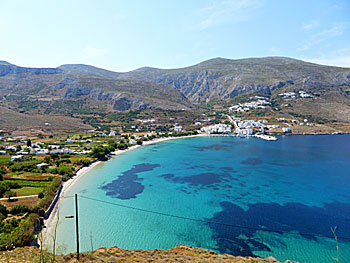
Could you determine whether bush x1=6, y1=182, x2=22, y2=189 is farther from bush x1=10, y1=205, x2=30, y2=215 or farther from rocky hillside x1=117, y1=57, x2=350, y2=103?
rocky hillside x1=117, y1=57, x2=350, y2=103

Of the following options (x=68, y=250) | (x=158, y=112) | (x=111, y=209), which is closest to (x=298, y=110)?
(x=158, y=112)

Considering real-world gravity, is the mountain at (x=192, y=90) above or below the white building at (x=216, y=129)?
above

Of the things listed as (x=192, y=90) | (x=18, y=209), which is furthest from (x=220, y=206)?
(x=192, y=90)

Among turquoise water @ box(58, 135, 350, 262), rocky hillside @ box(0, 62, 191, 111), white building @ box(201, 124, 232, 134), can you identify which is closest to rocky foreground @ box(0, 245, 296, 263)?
turquoise water @ box(58, 135, 350, 262)

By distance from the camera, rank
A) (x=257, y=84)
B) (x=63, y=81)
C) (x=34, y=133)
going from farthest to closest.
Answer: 1. (x=257, y=84)
2. (x=63, y=81)
3. (x=34, y=133)

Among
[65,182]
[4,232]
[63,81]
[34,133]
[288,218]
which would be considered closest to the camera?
[4,232]

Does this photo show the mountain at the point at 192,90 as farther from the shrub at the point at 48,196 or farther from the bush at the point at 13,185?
the shrub at the point at 48,196

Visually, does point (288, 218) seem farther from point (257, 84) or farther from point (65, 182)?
point (257, 84)

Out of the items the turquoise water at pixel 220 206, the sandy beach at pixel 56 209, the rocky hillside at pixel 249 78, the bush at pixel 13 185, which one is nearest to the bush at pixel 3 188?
the bush at pixel 13 185
